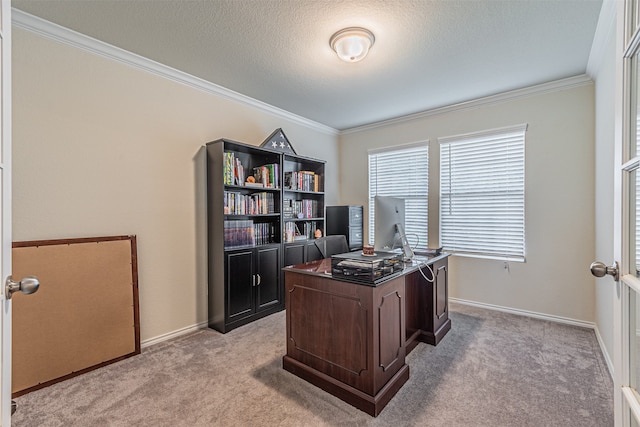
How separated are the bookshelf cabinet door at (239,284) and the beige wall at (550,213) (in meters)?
2.63

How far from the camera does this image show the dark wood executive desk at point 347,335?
70.8 inches

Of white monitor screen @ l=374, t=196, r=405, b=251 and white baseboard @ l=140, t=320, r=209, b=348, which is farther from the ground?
white monitor screen @ l=374, t=196, r=405, b=251

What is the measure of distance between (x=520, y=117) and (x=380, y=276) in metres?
2.87

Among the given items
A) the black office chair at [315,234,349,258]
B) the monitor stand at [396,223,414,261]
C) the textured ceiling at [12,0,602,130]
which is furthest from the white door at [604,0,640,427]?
the black office chair at [315,234,349,258]

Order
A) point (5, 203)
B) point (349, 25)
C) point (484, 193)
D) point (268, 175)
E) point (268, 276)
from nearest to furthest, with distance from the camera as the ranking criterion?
point (5, 203), point (349, 25), point (268, 276), point (268, 175), point (484, 193)

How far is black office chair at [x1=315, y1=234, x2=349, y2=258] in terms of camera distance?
2.87 meters

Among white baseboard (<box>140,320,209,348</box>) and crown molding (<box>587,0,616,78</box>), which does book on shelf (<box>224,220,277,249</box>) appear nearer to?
white baseboard (<box>140,320,209,348</box>)

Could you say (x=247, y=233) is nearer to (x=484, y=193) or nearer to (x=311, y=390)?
(x=311, y=390)

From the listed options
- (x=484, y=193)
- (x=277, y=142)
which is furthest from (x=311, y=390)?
(x=484, y=193)

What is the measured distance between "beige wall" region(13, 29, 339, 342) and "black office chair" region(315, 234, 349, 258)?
129cm

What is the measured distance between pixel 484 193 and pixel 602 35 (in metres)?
1.78

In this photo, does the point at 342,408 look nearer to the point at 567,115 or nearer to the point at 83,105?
the point at 83,105

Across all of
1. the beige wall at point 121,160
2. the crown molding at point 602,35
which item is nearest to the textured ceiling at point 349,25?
the crown molding at point 602,35

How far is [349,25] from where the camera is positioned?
2158 mm
